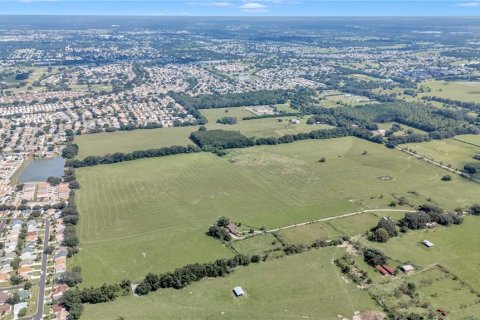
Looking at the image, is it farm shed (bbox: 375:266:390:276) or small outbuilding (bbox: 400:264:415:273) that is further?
small outbuilding (bbox: 400:264:415:273)

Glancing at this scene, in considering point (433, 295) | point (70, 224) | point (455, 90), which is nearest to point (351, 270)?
point (433, 295)

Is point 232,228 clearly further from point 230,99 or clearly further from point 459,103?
point 459,103

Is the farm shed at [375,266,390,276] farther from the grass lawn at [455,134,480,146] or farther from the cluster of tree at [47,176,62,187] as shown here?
the grass lawn at [455,134,480,146]

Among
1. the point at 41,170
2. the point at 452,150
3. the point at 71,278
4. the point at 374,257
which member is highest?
the point at 374,257

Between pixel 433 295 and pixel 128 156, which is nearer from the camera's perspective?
pixel 433 295

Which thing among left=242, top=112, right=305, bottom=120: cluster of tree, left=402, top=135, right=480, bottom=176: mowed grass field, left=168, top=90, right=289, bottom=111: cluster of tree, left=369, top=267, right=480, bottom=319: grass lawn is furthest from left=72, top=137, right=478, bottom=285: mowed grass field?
left=168, top=90, right=289, bottom=111: cluster of tree

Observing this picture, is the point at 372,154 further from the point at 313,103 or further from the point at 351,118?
the point at 313,103

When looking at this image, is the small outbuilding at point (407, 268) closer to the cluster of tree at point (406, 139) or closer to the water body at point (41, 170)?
the cluster of tree at point (406, 139)
